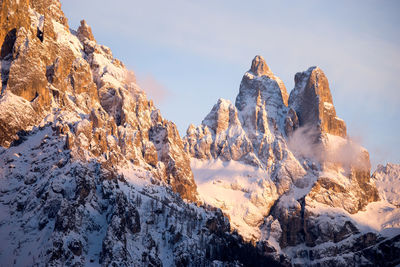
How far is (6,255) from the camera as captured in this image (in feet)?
A: 655

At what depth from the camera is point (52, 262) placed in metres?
197

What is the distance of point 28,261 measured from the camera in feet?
650

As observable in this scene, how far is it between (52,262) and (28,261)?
7.91 meters

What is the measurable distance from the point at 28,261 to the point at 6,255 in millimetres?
7608

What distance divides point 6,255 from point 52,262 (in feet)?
50.6
